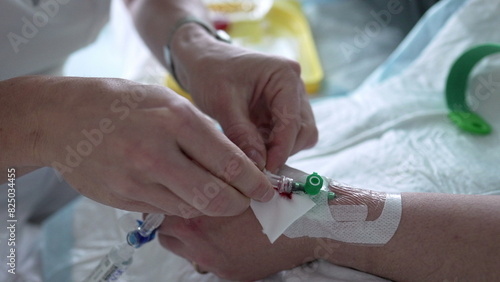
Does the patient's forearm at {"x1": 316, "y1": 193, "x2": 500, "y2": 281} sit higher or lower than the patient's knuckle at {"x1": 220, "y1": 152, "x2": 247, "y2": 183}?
lower

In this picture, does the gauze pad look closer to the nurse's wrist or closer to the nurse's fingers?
the nurse's fingers

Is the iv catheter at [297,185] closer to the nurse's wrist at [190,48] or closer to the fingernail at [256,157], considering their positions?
the fingernail at [256,157]

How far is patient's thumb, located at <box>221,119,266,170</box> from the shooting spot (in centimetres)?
84

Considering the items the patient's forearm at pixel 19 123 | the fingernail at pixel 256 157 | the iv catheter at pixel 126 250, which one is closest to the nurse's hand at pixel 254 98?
the fingernail at pixel 256 157

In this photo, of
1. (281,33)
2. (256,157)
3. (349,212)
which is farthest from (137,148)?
(281,33)

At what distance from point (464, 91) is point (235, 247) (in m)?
0.66

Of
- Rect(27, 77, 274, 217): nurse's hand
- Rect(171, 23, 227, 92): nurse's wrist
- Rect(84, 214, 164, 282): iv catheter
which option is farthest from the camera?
Rect(171, 23, 227, 92): nurse's wrist

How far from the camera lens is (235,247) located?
871mm

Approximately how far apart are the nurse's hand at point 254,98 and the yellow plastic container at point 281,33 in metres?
0.74

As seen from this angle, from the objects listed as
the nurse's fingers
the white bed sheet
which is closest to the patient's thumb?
the nurse's fingers

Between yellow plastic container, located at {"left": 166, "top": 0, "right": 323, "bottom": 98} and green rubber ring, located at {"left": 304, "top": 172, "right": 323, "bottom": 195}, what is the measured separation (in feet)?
3.15

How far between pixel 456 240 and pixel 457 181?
0.71 feet

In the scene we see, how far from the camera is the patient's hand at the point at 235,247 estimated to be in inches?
33.5

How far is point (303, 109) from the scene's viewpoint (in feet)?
3.13
